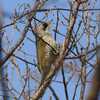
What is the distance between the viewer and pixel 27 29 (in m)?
2.37

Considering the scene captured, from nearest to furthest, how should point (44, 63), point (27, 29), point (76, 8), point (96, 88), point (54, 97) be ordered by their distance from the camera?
point (96, 88) → point (27, 29) → point (76, 8) → point (54, 97) → point (44, 63)

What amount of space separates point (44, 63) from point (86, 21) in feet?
2.87

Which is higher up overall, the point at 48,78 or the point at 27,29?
the point at 27,29

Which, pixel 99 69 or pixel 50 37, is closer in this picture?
pixel 99 69

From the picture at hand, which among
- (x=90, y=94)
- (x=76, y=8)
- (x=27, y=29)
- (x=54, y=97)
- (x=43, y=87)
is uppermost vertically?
(x=76, y=8)

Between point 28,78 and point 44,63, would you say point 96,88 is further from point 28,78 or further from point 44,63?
point 44,63

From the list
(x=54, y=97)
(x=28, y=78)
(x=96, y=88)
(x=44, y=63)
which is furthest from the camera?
(x=44, y=63)

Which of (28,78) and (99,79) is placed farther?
(28,78)

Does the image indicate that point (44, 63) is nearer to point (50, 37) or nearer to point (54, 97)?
point (50, 37)

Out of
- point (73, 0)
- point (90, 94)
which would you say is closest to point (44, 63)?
point (73, 0)

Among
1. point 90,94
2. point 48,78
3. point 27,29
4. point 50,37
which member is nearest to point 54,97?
point 48,78

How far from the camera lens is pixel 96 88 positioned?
643mm

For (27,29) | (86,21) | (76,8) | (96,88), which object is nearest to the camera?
(96,88)

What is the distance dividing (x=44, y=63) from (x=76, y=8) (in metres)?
1.36
